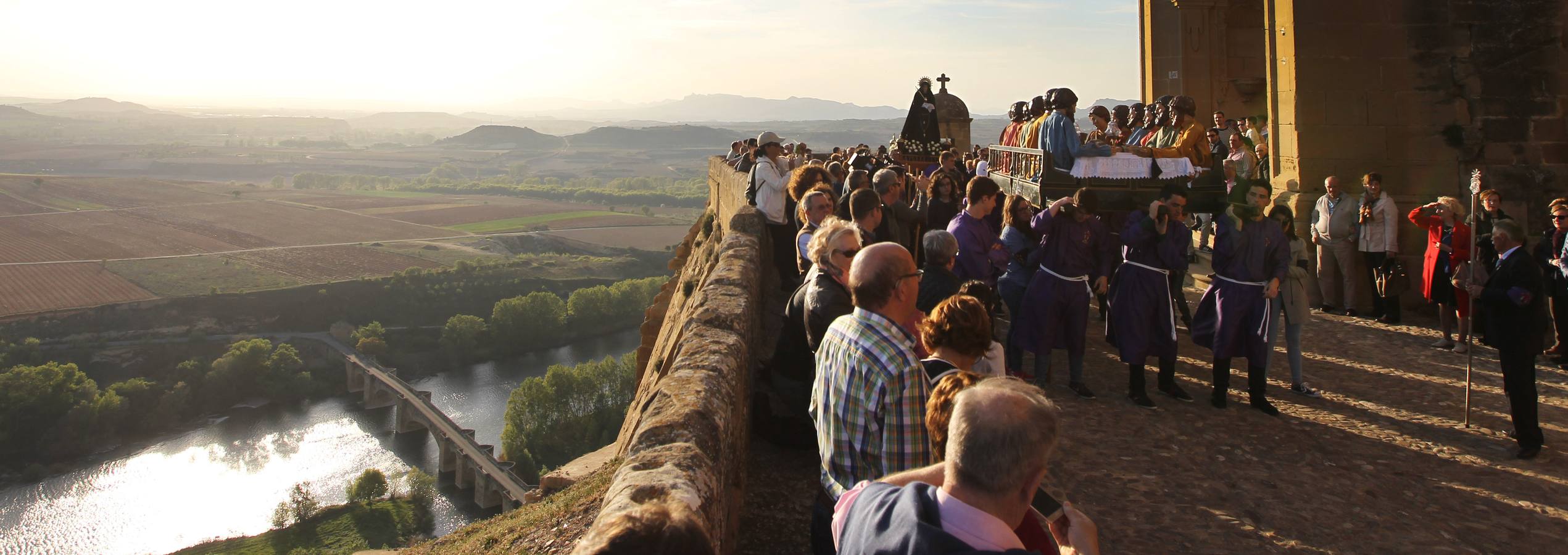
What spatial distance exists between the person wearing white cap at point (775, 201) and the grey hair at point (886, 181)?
2.18 meters

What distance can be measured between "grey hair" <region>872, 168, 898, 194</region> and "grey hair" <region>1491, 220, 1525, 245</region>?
11.9 ft

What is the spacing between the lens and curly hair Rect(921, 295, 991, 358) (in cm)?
346

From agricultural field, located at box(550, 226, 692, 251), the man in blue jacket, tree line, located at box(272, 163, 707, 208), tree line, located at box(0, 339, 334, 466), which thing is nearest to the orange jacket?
the man in blue jacket

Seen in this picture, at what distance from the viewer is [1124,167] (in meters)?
8.83

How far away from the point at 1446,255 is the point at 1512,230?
1.89 m

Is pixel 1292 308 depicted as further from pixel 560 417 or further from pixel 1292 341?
pixel 560 417

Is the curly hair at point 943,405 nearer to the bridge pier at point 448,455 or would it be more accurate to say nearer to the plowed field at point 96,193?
the bridge pier at point 448,455

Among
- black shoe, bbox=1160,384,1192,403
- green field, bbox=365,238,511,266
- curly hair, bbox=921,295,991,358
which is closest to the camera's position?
curly hair, bbox=921,295,991,358

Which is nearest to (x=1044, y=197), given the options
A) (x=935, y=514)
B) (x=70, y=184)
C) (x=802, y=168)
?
(x=802, y=168)

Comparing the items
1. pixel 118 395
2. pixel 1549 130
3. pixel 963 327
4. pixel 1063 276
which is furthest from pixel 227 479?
pixel 963 327

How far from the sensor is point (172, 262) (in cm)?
10569

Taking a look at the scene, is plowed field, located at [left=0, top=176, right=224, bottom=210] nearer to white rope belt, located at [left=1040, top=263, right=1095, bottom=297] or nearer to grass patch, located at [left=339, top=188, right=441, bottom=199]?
grass patch, located at [left=339, top=188, right=441, bottom=199]

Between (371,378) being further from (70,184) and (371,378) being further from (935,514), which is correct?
(70,184)

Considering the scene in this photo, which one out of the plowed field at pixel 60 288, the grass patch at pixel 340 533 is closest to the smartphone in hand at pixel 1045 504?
the grass patch at pixel 340 533
